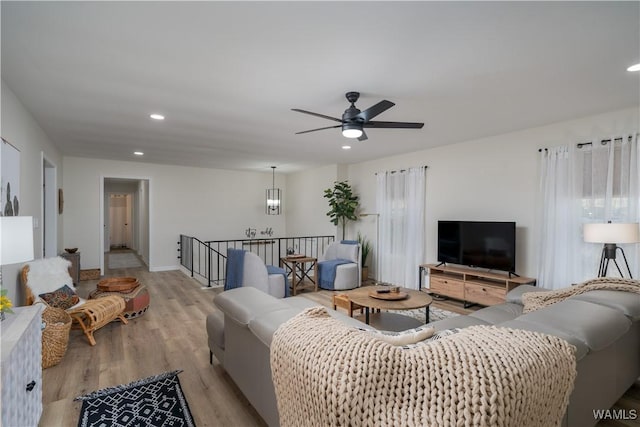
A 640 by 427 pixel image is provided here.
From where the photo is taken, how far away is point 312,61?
92.7 inches

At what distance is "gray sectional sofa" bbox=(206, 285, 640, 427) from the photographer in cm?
168

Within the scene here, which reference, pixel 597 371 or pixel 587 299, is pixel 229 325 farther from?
pixel 587 299

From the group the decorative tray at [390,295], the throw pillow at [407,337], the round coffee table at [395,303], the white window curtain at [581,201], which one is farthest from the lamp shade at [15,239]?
the white window curtain at [581,201]

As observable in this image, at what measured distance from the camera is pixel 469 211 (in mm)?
5016

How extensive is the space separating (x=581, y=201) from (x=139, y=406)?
488cm

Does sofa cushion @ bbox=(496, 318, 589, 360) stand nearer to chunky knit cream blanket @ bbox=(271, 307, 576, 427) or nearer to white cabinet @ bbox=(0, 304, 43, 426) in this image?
chunky knit cream blanket @ bbox=(271, 307, 576, 427)

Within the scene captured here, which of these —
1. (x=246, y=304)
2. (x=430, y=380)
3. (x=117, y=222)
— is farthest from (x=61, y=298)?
(x=117, y=222)

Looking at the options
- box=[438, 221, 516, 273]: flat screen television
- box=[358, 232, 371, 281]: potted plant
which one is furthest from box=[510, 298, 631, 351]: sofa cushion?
box=[358, 232, 371, 281]: potted plant

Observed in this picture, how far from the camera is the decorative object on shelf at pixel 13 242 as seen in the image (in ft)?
5.38

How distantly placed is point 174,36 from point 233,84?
2.61 ft

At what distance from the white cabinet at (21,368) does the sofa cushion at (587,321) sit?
2590mm

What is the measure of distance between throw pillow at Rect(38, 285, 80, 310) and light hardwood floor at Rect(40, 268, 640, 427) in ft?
1.29

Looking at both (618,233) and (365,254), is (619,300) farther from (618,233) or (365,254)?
(365,254)

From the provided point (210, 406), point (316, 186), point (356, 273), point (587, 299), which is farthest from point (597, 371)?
point (316, 186)
